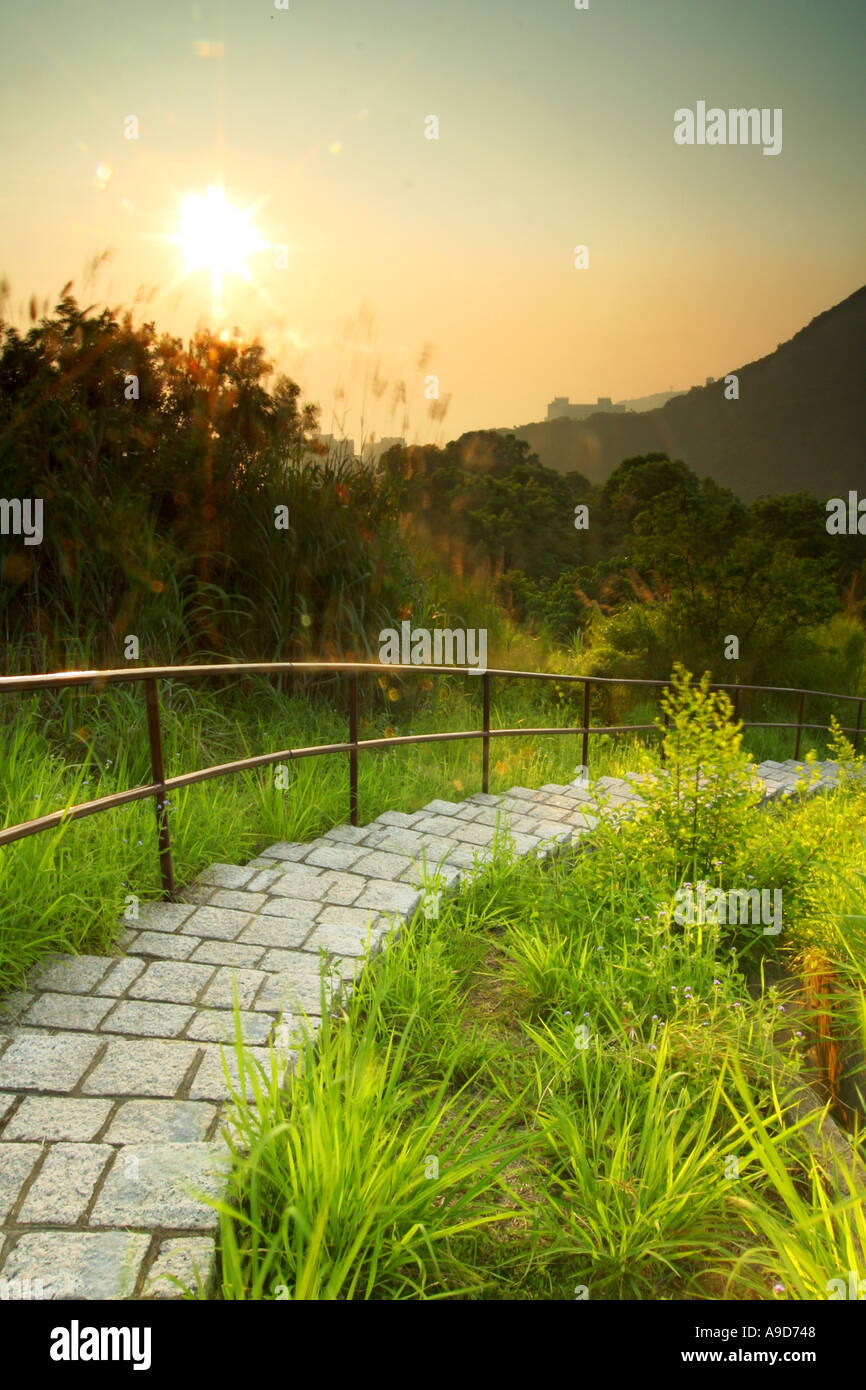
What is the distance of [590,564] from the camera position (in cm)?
2652

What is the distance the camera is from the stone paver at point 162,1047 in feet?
5.14

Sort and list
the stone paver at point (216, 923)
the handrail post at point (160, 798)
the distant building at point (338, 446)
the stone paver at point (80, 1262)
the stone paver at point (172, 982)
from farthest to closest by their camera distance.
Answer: the distant building at point (338, 446), the handrail post at point (160, 798), the stone paver at point (216, 923), the stone paver at point (172, 982), the stone paver at point (80, 1262)

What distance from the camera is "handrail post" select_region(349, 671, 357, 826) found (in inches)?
179

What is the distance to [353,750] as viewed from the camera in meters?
4.57

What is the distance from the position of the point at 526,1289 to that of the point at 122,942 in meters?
1.74

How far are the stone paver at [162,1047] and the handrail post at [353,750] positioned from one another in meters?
0.59

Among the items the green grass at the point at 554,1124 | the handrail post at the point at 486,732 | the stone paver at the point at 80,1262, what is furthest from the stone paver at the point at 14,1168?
the handrail post at the point at 486,732

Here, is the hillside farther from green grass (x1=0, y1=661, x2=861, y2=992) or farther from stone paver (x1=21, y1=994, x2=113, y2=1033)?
stone paver (x1=21, y1=994, x2=113, y2=1033)

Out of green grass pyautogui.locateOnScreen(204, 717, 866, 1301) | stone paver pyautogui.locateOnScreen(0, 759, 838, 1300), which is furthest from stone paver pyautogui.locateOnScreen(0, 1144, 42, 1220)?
green grass pyautogui.locateOnScreen(204, 717, 866, 1301)

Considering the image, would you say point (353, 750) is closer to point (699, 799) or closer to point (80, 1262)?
point (699, 799)

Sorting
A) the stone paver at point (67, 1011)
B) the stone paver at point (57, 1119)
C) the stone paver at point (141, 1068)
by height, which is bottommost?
the stone paver at point (57, 1119)

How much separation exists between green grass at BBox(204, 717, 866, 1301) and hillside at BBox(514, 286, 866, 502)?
136 feet

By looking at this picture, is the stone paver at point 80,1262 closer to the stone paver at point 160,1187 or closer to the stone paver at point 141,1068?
the stone paver at point 160,1187

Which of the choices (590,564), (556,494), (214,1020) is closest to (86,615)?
(214,1020)
